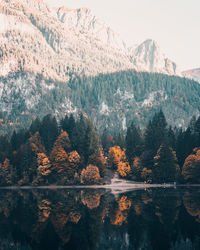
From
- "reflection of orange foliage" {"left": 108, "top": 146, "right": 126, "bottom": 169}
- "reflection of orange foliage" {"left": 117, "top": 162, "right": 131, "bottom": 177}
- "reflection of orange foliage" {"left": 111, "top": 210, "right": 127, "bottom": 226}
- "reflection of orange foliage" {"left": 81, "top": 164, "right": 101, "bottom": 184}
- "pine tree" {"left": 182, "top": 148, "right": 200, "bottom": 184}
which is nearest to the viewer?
"reflection of orange foliage" {"left": 111, "top": 210, "right": 127, "bottom": 226}

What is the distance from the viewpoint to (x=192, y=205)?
8050 centimetres

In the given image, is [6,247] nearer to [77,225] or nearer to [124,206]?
[77,225]

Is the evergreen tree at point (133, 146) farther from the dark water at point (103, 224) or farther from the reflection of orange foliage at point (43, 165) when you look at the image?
the dark water at point (103, 224)

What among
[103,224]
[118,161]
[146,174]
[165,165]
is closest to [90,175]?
[146,174]

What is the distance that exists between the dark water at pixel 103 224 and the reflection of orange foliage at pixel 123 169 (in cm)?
5011

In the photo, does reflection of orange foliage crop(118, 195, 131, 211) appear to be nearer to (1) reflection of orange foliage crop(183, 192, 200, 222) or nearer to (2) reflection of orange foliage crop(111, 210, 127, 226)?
(2) reflection of orange foliage crop(111, 210, 127, 226)

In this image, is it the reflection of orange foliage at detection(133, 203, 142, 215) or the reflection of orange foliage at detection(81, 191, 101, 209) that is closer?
the reflection of orange foliage at detection(133, 203, 142, 215)

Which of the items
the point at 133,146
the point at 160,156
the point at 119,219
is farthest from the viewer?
the point at 133,146

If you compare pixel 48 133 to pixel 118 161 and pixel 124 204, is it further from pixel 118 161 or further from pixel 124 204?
pixel 124 204

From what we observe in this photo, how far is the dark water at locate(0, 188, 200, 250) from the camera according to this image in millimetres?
55781

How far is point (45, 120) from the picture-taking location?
538ft

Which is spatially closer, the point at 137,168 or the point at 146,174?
the point at 146,174

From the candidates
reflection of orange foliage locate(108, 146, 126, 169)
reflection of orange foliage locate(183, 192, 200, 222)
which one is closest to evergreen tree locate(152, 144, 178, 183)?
reflection of orange foliage locate(108, 146, 126, 169)

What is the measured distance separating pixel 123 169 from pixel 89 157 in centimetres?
1321
